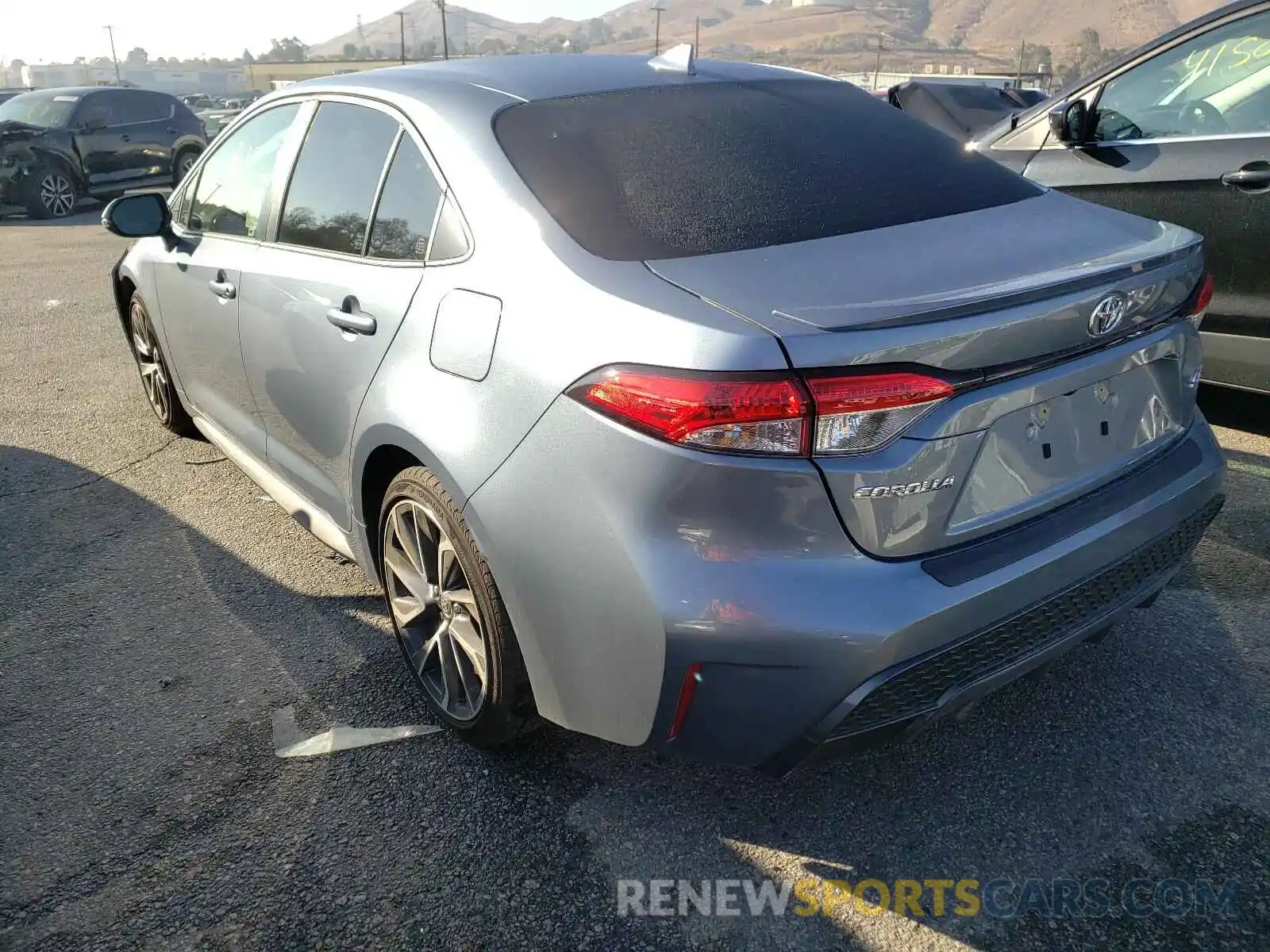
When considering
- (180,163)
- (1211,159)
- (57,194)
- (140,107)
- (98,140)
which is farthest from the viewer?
(180,163)

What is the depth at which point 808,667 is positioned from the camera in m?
1.76

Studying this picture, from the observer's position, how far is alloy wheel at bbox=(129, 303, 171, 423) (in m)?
4.45

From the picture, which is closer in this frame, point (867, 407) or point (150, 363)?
point (867, 407)

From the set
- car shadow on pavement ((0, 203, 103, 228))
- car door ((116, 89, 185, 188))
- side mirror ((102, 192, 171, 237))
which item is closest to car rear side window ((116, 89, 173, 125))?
car door ((116, 89, 185, 188))

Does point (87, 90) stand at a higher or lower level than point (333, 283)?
lower

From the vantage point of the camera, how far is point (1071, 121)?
419cm

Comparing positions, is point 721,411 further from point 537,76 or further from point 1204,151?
point 1204,151

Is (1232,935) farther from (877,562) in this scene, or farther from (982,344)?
(982,344)

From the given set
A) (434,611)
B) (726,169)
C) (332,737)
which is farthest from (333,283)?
(332,737)

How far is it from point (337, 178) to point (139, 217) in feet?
4.57

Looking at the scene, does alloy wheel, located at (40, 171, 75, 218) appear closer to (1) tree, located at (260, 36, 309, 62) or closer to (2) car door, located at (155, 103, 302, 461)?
(2) car door, located at (155, 103, 302, 461)

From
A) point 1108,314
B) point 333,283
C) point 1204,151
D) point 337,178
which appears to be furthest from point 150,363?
point 1204,151

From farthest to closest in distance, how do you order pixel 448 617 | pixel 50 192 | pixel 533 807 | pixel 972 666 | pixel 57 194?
pixel 57 194
pixel 50 192
pixel 448 617
pixel 533 807
pixel 972 666

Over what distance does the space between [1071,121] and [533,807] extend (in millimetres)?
3627
